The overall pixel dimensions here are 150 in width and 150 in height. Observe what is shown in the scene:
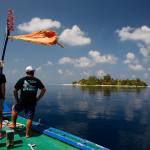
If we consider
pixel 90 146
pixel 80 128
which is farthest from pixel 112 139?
pixel 90 146

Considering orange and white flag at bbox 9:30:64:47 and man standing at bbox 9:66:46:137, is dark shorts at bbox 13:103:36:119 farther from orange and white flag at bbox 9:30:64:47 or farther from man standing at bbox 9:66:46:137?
orange and white flag at bbox 9:30:64:47

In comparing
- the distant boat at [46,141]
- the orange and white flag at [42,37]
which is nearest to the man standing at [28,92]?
the distant boat at [46,141]

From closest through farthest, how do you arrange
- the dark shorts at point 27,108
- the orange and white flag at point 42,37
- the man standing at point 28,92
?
the man standing at point 28,92
the dark shorts at point 27,108
the orange and white flag at point 42,37

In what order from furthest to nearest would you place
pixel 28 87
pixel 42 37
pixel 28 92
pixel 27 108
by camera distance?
pixel 42 37
pixel 27 108
pixel 28 92
pixel 28 87

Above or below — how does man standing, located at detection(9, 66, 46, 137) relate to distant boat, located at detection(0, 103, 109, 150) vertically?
above

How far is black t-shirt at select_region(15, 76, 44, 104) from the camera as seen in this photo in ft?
29.9

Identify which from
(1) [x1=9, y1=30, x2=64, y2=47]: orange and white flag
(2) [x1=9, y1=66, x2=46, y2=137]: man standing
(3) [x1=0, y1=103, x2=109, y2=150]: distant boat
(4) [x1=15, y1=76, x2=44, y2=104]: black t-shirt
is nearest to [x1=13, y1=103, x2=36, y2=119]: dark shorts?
(2) [x1=9, y1=66, x2=46, y2=137]: man standing

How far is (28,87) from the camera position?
361 inches

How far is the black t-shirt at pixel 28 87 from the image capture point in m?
9.12

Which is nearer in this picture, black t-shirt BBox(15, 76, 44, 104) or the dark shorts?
black t-shirt BBox(15, 76, 44, 104)

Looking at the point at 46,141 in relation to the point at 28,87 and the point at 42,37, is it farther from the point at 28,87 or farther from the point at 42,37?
the point at 42,37

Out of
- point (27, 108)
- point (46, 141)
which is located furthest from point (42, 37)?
point (46, 141)

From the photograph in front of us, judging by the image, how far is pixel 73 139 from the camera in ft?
28.8

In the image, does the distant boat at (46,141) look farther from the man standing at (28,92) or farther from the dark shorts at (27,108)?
the dark shorts at (27,108)
